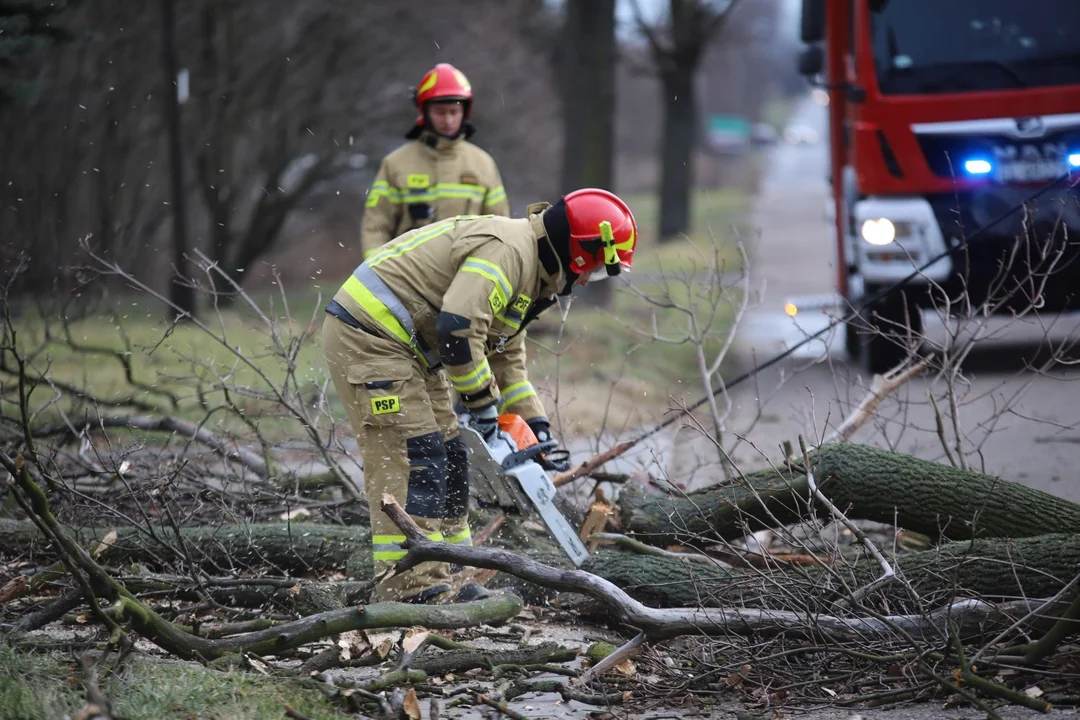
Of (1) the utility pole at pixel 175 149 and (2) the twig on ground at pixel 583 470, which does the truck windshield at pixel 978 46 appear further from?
(1) the utility pole at pixel 175 149

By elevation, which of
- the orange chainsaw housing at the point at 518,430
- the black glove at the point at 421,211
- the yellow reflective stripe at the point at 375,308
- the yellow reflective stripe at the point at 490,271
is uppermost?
the black glove at the point at 421,211

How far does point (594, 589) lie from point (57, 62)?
41.4ft

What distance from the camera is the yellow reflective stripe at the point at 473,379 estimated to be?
157 inches

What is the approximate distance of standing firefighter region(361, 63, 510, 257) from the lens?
6.17 metres


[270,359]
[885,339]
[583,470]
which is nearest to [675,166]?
[885,339]

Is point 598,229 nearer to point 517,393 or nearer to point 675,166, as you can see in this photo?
point 517,393

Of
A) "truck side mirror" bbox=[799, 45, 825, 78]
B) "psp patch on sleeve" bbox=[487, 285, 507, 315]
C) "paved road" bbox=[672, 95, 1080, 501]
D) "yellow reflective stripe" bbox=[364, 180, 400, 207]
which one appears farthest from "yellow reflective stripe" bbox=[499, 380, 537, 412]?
"truck side mirror" bbox=[799, 45, 825, 78]

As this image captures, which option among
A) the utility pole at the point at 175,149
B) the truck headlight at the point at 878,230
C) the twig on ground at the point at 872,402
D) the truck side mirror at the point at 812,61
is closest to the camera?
the twig on ground at the point at 872,402

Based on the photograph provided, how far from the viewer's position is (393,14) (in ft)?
56.4

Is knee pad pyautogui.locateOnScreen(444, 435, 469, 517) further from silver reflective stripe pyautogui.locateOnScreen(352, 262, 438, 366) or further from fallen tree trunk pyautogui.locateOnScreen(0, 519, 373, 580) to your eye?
silver reflective stripe pyautogui.locateOnScreen(352, 262, 438, 366)

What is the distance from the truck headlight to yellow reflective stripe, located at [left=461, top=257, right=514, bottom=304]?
4.49 m

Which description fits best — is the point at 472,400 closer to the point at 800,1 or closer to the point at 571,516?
the point at 571,516

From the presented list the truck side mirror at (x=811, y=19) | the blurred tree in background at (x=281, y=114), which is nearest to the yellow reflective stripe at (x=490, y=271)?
the truck side mirror at (x=811, y=19)

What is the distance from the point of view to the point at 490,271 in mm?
3934
